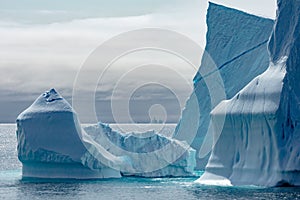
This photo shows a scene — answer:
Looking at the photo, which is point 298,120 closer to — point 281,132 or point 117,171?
point 281,132

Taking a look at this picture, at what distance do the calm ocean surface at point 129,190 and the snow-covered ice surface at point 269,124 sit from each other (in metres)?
0.92

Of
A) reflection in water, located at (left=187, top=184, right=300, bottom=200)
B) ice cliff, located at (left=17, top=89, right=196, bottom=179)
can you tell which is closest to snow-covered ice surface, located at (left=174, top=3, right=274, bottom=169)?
ice cliff, located at (left=17, top=89, right=196, bottom=179)

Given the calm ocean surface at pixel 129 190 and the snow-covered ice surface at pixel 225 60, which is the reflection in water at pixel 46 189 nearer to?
the calm ocean surface at pixel 129 190

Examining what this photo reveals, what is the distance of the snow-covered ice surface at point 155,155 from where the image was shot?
160ft

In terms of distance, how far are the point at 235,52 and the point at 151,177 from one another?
29.0ft

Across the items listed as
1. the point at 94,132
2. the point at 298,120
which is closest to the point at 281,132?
the point at 298,120

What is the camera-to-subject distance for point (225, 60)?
5084cm

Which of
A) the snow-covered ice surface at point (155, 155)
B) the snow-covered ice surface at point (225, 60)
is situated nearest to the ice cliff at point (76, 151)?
the snow-covered ice surface at point (155, 155)

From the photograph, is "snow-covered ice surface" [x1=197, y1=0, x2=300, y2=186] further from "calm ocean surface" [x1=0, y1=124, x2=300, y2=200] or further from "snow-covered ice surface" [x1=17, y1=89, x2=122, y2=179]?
"snow-covered ice surface" [x1=17, y1=89, x2=122, y2=179]

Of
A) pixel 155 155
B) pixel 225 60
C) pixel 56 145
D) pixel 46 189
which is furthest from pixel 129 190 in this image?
pixel 225 60

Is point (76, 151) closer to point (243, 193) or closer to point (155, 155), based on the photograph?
point (155, 155)

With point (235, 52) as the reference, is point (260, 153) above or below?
below

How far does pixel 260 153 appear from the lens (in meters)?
37.5

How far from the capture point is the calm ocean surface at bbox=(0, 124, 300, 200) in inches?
1388
